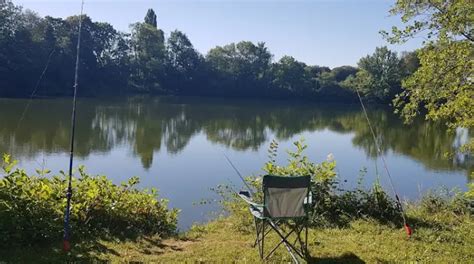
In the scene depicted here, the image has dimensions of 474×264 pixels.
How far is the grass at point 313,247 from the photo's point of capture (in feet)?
13.5

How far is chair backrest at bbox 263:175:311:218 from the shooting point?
13.3 feet

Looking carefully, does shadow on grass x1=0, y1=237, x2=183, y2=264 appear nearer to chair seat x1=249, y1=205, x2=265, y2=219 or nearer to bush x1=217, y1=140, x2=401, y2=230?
chair seat x1=249, y1=205, x2=265, y2=219

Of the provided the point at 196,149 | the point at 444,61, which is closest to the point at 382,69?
the point at 196,149

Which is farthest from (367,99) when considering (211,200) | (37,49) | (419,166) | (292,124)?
(211,200)

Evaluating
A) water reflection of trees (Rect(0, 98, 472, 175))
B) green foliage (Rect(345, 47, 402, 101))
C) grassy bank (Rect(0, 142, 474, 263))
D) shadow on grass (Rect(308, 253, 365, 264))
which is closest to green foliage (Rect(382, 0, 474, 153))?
grassy bank (Rect(0, 142, 474, 263))

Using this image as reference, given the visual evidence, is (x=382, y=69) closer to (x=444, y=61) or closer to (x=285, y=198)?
(x=444, y=61)

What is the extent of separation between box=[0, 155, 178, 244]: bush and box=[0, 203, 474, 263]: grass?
236 mm

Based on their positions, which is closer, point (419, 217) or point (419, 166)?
point (419, 217)

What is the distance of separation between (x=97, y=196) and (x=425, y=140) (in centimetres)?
2254

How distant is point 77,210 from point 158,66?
52556 millimetres

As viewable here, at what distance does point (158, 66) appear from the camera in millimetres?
55781

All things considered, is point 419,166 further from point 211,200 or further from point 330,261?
point 330,261

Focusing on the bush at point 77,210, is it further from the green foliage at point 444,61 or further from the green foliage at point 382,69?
the green foliage at point 382,69

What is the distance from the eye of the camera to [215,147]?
18.0 meters
